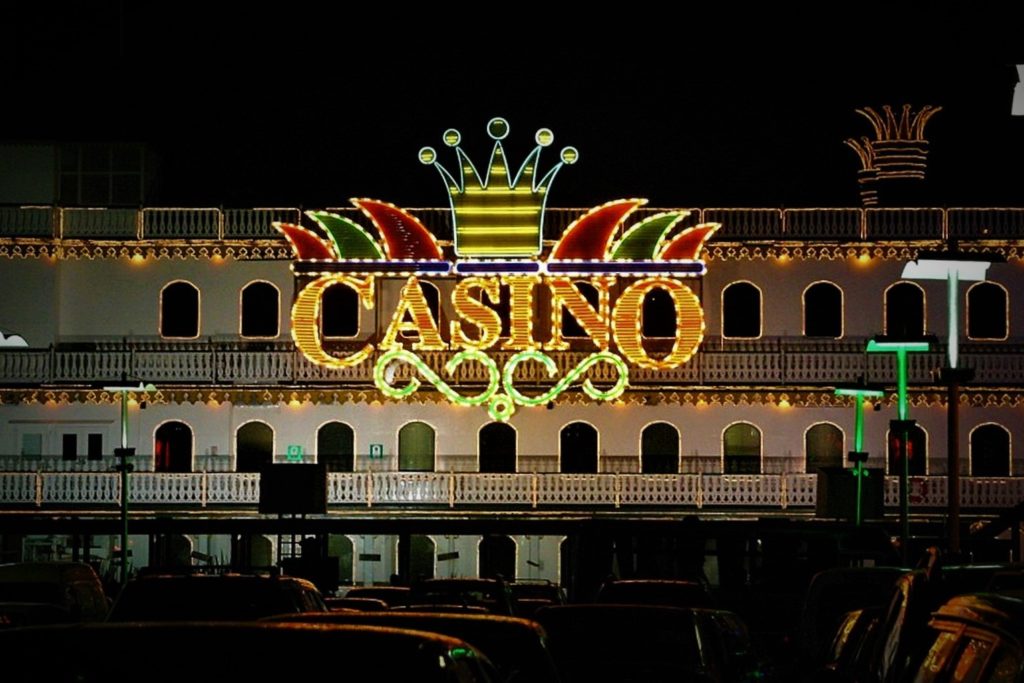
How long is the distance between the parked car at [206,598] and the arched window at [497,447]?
107 ft

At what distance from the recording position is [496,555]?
49.1m

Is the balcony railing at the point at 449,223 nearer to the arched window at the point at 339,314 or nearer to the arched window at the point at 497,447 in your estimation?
the arched window at the point at 339,314

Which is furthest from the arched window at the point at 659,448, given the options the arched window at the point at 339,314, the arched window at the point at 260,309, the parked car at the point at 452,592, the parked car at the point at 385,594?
the parked car at the point at 452,592

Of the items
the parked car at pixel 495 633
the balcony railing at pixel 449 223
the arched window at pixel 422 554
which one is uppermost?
the balcony railing at pixel 449 223

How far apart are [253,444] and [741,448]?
38.2 ft

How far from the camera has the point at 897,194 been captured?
1937 inches

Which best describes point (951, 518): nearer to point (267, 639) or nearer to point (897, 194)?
point (267, 639)

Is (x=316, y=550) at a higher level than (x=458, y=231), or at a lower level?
lower

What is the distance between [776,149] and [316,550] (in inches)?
995

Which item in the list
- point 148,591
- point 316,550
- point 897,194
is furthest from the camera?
point 897,194

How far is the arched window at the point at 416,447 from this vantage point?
5000 cm

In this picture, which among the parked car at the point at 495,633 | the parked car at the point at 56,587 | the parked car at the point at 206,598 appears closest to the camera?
the parked car at the point at 495,633

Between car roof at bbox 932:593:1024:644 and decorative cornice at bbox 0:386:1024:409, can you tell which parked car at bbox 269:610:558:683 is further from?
decorative cornice at bbox 0:386:1024:409

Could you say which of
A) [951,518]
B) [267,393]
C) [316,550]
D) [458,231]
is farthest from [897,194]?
[951,518]
